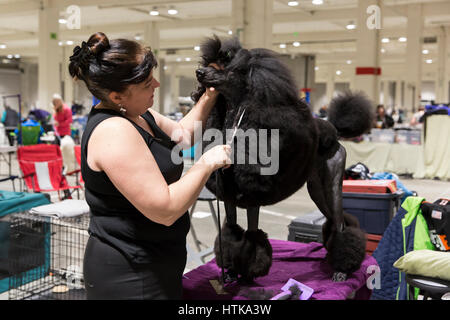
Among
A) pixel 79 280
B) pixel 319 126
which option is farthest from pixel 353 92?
pixel 79 280

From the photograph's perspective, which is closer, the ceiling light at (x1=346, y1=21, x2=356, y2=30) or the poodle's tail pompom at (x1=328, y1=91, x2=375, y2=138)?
the poodle's tail pompom at (x1=328, y1=91, x2=375, y2=138)

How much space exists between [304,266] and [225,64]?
1.03 meters

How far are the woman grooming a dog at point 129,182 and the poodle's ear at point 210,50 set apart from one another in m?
0.27

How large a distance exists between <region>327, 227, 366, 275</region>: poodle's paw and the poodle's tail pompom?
467 mm

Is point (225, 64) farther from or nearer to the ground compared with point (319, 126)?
farther from the ground

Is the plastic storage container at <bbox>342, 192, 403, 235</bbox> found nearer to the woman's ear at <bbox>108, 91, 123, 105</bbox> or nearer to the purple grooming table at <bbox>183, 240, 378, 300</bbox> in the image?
the purple grooming table at <bbox>183, 240, 378, 300</bbox>

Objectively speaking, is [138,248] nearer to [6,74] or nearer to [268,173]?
[268,173]

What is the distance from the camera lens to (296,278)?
1883 millimetres

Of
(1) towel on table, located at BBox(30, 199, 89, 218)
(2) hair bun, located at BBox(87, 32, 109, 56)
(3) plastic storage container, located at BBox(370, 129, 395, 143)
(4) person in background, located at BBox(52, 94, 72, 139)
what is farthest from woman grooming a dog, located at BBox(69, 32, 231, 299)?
Answer: (3) plastic storage container, located at BBox(370, 129, 395, 143)

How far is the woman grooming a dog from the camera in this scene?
45.4 inches

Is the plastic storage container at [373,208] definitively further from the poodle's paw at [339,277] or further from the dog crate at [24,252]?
the dog crate at [24,252]

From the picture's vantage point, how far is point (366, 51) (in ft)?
30.8

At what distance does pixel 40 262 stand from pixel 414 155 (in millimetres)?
7370

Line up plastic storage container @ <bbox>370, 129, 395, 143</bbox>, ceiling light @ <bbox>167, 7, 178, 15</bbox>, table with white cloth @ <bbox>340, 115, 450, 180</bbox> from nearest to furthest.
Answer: table with white cloth @ <bbox>340, 115, 450, 180</bbox>, plastic storage container @ <bbox>370, 129, 395, 143</bbox>, ceiling light @ <bbox>167, 7, 178, 15</bbox>
